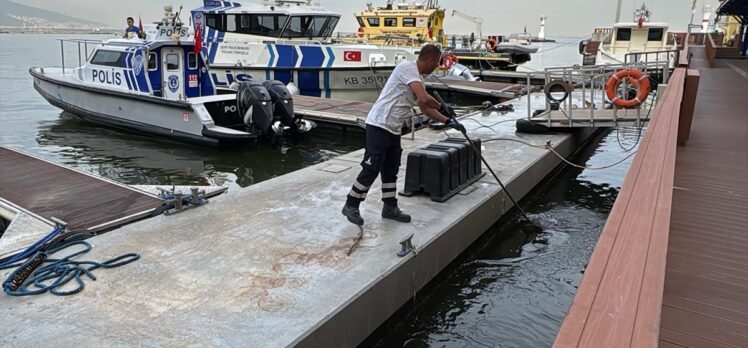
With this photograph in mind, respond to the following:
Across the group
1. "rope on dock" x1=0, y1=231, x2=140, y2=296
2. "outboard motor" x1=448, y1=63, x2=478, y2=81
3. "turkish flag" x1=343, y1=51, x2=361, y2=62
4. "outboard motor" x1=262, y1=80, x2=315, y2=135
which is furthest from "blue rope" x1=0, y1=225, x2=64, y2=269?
"outboard motor" x1=448, y1=63, x2=478, y2=81

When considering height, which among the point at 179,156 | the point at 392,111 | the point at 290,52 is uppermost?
the point at 290,52

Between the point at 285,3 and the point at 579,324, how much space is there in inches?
633

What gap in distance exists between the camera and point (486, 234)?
20.3 ft

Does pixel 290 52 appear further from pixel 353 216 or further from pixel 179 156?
pixel 353 216

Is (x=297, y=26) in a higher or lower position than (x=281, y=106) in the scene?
higher

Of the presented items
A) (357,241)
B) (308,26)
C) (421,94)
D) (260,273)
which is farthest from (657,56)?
(260,273)

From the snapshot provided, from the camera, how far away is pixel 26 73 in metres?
25.4

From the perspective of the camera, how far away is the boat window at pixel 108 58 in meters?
11.9

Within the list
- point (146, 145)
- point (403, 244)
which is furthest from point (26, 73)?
point (403, 244)

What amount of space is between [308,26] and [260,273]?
538 inches

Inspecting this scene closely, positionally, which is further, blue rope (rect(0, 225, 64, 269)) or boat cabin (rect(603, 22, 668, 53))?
boat cabin (rect(603, 22, 668, 53))

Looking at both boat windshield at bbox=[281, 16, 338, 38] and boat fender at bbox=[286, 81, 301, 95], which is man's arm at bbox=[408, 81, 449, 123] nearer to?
boat fender at bbox=[286, 81, 301, 95]

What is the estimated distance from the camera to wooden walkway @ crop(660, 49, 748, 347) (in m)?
2.72

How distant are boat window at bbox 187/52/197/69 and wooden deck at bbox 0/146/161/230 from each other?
16.5 ft
